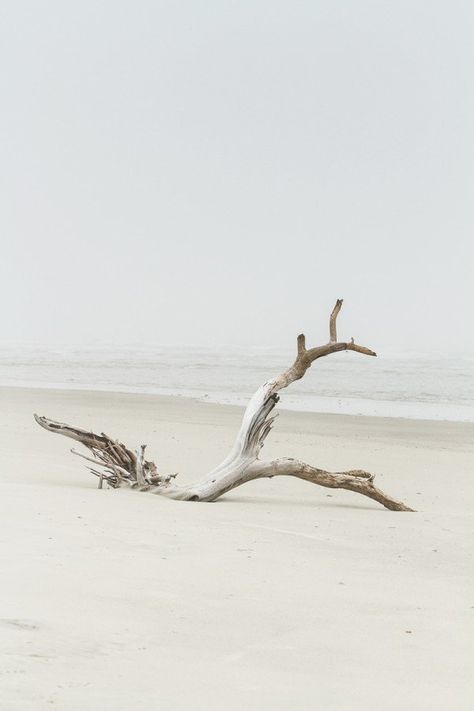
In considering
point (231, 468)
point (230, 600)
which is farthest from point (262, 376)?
point (230, 600)

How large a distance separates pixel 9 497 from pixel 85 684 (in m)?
3.28

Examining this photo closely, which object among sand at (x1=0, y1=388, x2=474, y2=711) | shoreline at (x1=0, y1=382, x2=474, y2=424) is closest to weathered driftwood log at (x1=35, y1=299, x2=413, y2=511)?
sand at (x1=0, y1=388, x2=474, y2=711)

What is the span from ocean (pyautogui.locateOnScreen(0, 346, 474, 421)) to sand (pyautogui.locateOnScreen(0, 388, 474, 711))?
11538mm

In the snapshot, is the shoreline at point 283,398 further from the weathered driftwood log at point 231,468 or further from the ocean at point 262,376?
the weathered driftwood log at point 231,468

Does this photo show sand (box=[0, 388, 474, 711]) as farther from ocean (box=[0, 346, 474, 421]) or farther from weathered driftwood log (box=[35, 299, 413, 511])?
ocean (box=[0, 346, 474, 421])

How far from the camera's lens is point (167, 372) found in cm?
Result: 3055

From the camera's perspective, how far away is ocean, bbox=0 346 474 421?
68.3 ft

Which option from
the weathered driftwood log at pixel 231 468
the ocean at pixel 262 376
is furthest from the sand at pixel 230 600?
the ocean at pixel 262 376

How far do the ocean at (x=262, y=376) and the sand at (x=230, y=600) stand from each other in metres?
11.5

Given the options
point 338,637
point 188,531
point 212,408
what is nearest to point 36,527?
point 188,531

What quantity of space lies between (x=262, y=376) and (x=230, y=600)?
24837mm

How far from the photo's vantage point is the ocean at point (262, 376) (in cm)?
2081

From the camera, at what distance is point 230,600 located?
162 inches

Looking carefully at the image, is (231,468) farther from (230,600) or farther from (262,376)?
(262,376)
